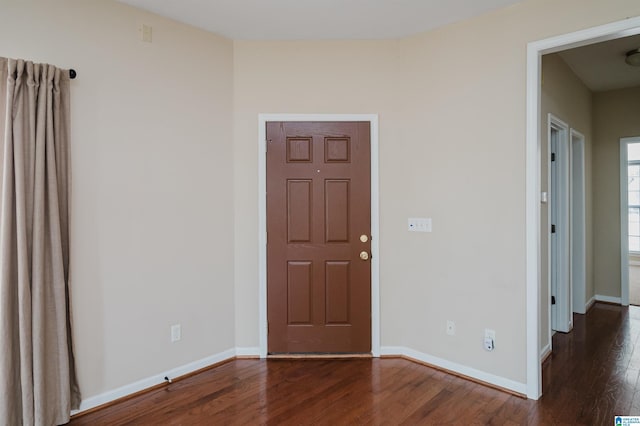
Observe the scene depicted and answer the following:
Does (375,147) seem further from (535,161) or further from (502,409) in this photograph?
(502,409)

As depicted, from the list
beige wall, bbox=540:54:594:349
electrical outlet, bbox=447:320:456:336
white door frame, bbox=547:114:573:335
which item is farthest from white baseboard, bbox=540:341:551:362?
electrical outlet, bbox=447:320:456:336

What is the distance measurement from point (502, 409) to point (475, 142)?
1.86 m

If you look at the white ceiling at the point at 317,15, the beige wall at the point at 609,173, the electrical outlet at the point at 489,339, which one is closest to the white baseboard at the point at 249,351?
the electrical outlet at the point at 489,339

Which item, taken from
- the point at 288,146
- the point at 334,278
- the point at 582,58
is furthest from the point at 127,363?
the point at 582,58

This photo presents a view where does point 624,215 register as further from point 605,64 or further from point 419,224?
point 419,224

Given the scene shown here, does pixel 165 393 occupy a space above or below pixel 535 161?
below

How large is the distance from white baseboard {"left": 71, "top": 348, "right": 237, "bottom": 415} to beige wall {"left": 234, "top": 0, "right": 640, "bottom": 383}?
252 mm

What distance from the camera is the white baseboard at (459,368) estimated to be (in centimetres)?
265

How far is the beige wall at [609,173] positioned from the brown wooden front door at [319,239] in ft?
12.0

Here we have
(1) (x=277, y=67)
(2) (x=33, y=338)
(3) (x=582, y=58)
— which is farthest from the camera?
(3) (x=582, y=58)

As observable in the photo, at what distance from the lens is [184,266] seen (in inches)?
115

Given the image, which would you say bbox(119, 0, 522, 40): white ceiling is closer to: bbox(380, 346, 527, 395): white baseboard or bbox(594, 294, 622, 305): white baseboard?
bbox(380, 346, 527, 395): white baseboard

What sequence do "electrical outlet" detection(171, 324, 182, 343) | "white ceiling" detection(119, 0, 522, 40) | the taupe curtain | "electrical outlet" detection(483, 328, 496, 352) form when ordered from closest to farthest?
the taupe curtain
"white ceiling" detection(119, 0, 522, 40)
"electrical outlet" detection(483, 328, 496, 352)
"electrical outlet" detection(171, 324, 182, 343)

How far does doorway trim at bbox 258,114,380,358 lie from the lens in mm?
3184
